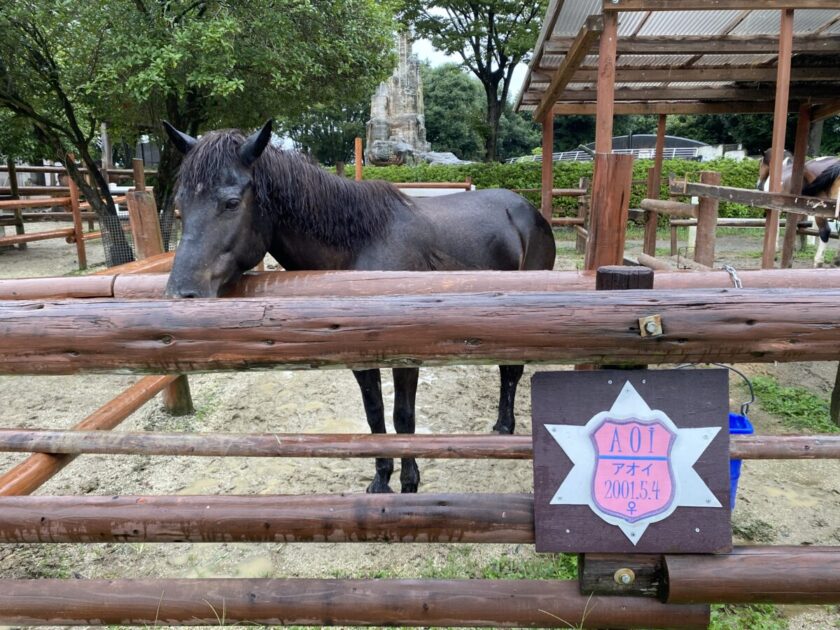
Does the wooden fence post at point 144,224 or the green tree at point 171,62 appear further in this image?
the green tree at point 171,62

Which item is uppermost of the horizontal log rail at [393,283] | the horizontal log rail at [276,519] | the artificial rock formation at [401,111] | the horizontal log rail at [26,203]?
the artificial rock formation at [401,111]

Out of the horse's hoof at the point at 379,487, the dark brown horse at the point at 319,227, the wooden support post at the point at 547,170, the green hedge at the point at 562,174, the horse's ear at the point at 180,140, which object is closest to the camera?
the dark brown horse at the point at 319,227

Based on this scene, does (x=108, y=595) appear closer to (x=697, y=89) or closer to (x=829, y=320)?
(x=829, y=320)

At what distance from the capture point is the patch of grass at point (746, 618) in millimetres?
2180

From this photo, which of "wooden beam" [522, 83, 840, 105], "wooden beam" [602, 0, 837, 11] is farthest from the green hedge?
"wooden beam" [602, 0, 837, 11]

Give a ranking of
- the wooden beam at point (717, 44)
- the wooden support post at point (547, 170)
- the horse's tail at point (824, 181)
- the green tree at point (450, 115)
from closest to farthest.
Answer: the wooden beam at point (717, 44)
the wooden support post at point (547, 170)
the horse's tail at point (824, 181)
the green tree at point (450, 115)

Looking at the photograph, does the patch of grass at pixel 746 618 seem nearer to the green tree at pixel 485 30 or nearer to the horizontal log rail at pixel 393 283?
the horizontal log rail at pixel 393 283

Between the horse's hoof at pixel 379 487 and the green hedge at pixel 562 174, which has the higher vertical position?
the green hedge at pixel 562 174

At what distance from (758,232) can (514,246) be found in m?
13.2

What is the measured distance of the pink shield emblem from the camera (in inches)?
57.6

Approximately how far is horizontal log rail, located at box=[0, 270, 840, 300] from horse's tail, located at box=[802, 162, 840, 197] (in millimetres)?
7775

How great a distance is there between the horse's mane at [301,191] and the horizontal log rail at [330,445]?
100 cm

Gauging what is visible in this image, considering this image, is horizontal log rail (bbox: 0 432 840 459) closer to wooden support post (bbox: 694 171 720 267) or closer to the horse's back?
the horse's back

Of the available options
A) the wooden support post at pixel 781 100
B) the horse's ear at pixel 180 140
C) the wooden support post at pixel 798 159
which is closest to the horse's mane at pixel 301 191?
the horse's ear at pixel 180 140
